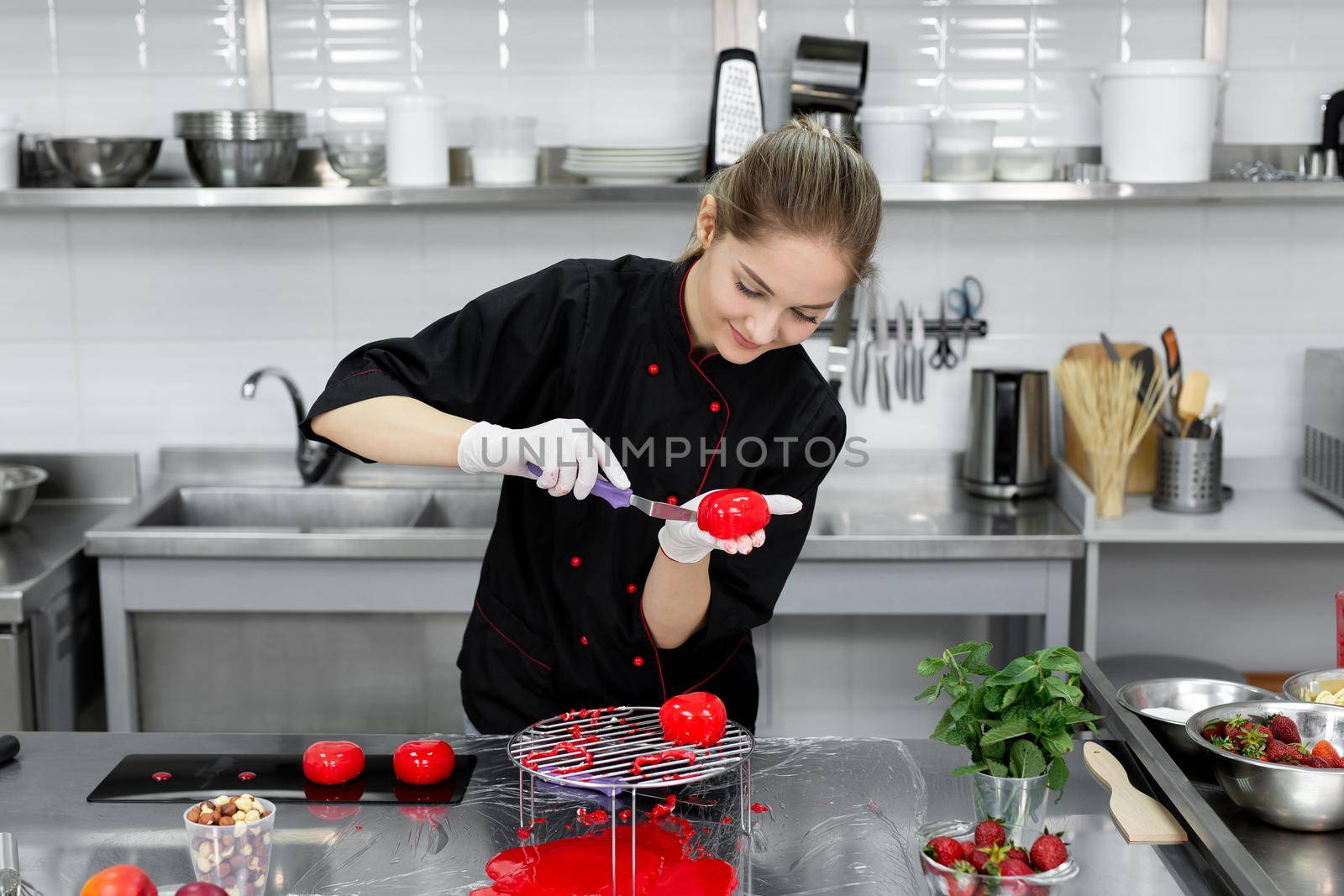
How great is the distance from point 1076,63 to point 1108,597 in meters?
1.36

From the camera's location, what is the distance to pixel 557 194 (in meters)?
2.97

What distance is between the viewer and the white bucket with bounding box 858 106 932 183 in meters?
3.02

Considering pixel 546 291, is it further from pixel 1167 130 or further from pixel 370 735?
pixel 1167 130

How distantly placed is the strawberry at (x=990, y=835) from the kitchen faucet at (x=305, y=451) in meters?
2.30

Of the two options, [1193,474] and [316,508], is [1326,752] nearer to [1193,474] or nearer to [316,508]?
[1193,474]

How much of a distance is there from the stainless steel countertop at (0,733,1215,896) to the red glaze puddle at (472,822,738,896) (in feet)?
0.08

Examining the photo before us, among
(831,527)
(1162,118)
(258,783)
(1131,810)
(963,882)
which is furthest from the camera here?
(831,527)

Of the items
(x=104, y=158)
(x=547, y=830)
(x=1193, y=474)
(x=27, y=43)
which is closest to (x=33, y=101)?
(x=27, y=43)

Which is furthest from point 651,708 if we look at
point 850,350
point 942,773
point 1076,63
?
point 1076,63

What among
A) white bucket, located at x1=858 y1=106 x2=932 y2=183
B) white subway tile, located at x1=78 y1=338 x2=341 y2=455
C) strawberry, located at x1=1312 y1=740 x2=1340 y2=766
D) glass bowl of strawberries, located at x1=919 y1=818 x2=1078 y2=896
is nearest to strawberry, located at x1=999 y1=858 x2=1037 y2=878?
glass bowl of strawberries, located at x1=919 y1=818 x2=1078 y2=896

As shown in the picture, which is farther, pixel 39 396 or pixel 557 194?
pixel 39 396

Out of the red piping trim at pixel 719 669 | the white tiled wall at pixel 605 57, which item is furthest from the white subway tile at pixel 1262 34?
the red piping trim at pixel 719 669

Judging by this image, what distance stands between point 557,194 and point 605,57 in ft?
1.61

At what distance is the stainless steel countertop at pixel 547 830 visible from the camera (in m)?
1.43
